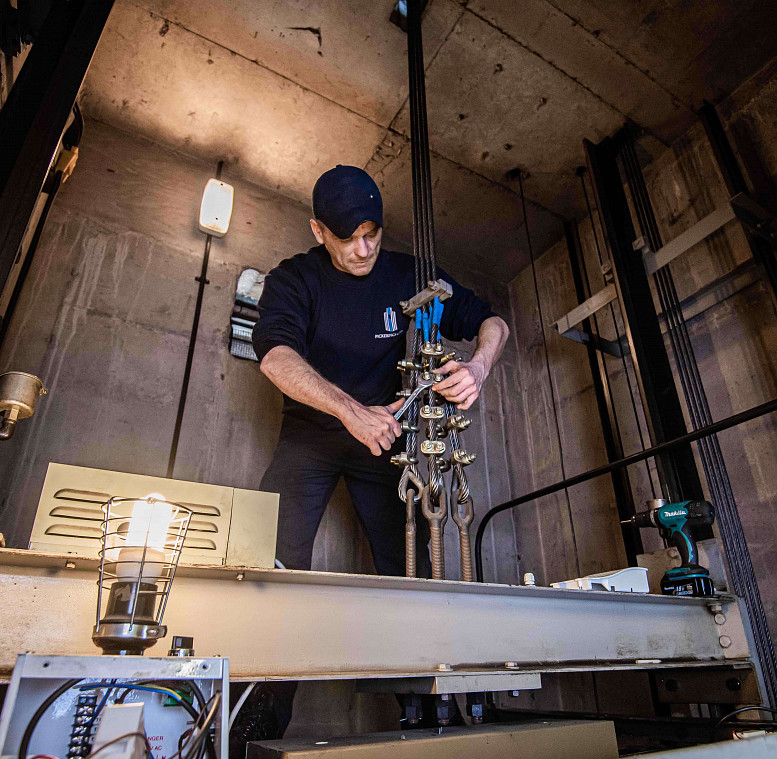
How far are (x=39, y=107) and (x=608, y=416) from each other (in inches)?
119

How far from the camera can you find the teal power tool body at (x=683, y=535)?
1.91m

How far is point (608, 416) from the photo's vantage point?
11.0 ft

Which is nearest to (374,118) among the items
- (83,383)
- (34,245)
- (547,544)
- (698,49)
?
(698,49)

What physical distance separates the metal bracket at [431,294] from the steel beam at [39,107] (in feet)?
4.07

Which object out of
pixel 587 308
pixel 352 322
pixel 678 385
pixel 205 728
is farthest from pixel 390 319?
pixel 205 728

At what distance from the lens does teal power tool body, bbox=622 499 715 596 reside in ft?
6.27

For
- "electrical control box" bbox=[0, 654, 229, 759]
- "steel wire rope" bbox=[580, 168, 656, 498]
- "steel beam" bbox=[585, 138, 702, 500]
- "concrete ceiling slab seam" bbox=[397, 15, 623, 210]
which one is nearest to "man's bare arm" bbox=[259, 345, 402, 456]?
"electrical control box" bbox=[0, 654, 229, 759]

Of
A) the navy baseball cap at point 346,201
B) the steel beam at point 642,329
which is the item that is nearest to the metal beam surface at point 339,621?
the steel beam at point 642,329

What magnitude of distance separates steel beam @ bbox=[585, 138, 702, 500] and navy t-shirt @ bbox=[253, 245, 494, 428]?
2.79 feet

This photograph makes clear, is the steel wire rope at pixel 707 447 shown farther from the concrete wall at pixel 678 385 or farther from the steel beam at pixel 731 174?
the steel beam at pixel 731 174

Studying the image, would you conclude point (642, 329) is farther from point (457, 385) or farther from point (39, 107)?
point (39, 107)

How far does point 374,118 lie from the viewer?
337 cm

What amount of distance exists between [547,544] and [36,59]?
3391mm

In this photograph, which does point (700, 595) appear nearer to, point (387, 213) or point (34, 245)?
point (387, 213)
